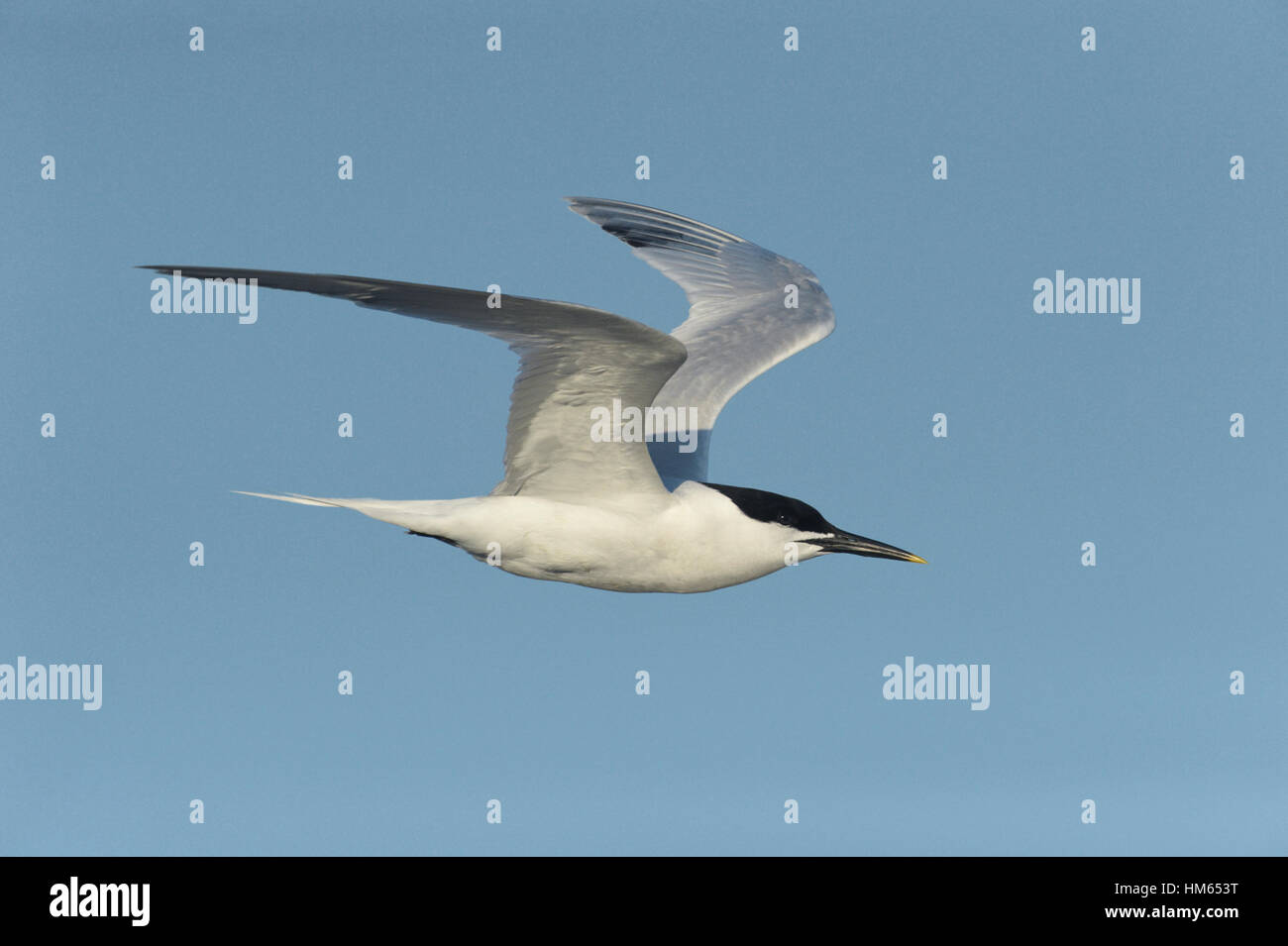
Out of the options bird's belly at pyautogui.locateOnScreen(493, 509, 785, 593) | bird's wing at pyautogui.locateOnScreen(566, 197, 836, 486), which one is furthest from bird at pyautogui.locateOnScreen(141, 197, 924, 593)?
bird's wing at pyautogui.locateOnScreen(566, 197, 836, 486)

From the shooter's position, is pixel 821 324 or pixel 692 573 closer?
pixel 692 573

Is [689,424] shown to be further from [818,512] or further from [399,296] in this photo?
[399,296]

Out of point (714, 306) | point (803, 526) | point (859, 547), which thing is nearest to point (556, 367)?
point (803, 526)

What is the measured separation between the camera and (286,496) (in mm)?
6516

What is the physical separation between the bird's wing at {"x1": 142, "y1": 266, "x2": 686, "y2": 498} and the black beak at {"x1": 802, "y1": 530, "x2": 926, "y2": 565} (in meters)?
1.02

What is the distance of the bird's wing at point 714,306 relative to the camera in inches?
327

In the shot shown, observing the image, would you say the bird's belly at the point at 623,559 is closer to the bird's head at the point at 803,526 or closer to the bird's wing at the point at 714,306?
the bird's head at the point at 803,526

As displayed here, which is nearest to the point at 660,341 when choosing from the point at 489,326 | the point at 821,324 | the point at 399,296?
the point at 489,326

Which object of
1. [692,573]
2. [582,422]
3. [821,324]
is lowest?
[692,573]

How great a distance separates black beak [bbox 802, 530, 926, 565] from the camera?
7.17 metres

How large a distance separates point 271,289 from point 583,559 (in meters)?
2.47

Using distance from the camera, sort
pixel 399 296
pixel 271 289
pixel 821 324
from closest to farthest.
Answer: pixel 271 289
pixel 399 296
pixel 821 324

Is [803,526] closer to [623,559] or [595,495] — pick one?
[623,559]

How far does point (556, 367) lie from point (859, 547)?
2127mm
